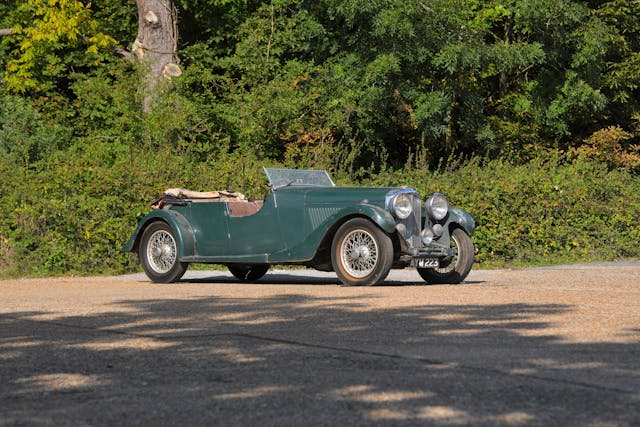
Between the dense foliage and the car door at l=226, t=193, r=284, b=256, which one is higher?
the dense foliage

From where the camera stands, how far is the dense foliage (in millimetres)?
16078

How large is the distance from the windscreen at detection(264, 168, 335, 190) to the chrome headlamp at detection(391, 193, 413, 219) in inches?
67.9

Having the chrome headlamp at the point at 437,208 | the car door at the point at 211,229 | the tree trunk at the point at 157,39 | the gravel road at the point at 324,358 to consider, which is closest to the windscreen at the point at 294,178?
the car door at the point at 211,229

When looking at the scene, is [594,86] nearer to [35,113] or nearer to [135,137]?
[135,137]

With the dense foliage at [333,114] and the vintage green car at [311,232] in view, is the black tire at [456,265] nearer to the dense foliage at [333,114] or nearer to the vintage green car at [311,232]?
the vintage green car at [311,232]

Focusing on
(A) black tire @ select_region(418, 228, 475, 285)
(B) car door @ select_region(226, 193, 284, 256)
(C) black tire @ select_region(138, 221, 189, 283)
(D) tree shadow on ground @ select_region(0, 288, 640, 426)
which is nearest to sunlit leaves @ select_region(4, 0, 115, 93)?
(C) black tire @ select_region(138, 221, 189, 283)

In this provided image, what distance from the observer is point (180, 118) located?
851 inches

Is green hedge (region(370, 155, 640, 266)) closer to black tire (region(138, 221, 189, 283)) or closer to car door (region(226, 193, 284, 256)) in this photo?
car door (region(226, 193, 284, 256))

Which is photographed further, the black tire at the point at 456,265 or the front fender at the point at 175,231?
the front fender at the point at 175,231

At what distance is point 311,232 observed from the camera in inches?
498

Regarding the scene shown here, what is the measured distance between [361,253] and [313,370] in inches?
243

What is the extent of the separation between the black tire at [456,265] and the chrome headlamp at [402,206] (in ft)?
3.24

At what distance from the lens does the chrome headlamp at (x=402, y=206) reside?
12180 millimetres

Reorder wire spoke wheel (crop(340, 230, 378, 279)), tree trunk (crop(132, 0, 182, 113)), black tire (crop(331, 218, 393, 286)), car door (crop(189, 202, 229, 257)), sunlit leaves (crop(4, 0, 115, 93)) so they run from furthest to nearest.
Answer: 1. sunlit leaves (crop(4, 0, 115, 93))
2. tree trunk (crop(132, 0, 182, 113))
3. car door (crop(189, 202, 229, 257))
4. wire spoke wheel (crop(340, 230, 378, 279))
5. black tire (crop(331, 218, 393, 286))
